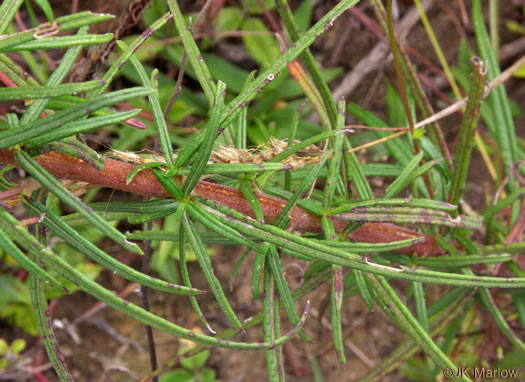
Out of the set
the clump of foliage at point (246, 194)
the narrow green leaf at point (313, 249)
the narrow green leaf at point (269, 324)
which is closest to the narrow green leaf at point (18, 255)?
the clump of foliage at point (246, 194)

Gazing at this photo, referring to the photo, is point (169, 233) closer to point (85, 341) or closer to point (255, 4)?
point (85, 341)

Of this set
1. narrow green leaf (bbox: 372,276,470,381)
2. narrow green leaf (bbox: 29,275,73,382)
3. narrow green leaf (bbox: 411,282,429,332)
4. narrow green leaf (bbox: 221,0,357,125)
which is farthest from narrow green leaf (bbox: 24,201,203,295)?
narrow green leaf (bbox: 411,282,429,332)

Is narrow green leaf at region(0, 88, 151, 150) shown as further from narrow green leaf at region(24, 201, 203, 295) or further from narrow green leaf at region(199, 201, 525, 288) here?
narrow green leaf at region(199, 201, 525, 288)

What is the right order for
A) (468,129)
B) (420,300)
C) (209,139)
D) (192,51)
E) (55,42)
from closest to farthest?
(55,42) → (209,139) → (192,51) → (468,129) → (420,300)

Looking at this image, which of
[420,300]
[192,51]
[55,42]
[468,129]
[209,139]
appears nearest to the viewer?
[55,42]

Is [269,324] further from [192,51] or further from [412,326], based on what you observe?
[192,51]

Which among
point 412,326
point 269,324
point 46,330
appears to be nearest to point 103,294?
point 46,330

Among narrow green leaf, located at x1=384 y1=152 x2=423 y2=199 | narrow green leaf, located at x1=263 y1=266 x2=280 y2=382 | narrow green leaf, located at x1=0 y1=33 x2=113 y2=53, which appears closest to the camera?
narrow green leaf, located at x1=0 y1=33 x2=113 y2=53

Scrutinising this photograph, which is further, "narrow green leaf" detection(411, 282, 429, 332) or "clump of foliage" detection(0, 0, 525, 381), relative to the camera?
"narrow green leaf" detection(411, 282, 429, 332)

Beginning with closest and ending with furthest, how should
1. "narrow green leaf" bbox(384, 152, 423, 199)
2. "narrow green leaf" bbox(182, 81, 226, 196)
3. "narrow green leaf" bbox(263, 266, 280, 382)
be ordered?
"narrow green leaf" bbox(182, 81, 226, 196)
"narrow green leaf" bbox(263, 266, 280, 382)
"narrow green leaf" bbox(384, 152, 423, 199)
